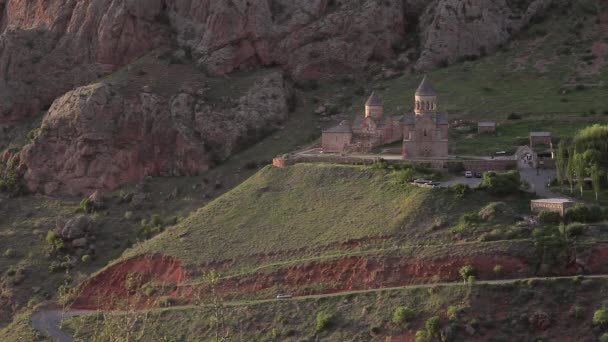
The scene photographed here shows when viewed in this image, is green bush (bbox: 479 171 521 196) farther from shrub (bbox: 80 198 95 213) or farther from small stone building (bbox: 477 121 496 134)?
shrub (bbox: 80 198 95 213)

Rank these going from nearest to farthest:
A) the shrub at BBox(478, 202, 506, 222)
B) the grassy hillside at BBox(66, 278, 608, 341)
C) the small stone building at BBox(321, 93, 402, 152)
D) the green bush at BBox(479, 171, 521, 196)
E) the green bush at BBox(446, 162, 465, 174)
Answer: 1. the grassy hillside at BBox(66, 278, 608, 341)
2. the shrub at BBox(478, 202, 506, 222)
3. the green bush at BBox(479, 171, 521, 196)
4. the green bush at BBox(446, 162, 465, 174)
5. the small stone building at BBox(321, 93, 402, 152)

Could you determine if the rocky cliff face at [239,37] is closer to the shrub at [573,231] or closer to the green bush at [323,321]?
the shrub at [573,231]

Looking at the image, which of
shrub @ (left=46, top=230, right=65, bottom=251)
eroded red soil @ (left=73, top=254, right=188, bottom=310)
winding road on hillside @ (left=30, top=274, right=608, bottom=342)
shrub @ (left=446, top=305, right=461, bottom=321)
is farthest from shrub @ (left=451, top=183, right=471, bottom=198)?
shrub @ (left=46, top=230, right=65, bottom=251)

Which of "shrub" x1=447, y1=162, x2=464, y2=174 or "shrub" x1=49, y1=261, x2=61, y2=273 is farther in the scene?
"shrub" x1=49, y1=261, x2=61, y2=273

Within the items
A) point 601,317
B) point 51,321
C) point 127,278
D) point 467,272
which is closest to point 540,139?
point 467,272

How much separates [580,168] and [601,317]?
14059 millimetres

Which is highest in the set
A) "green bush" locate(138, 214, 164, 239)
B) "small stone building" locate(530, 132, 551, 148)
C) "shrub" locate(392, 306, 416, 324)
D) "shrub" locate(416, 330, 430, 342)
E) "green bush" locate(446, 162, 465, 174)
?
"small stone building" locate(530, 132, 551, 148)

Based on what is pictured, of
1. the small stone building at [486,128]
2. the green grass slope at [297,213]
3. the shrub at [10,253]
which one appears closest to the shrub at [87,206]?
the shrub at [10,253]

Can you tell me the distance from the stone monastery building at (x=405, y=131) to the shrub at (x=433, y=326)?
19823 millimetres

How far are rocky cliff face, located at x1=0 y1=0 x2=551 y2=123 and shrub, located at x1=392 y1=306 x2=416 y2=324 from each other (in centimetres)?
4080

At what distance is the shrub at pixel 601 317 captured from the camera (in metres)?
63.7

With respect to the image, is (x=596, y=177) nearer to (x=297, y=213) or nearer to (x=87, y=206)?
(x=297, y=213)

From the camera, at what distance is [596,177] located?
246 ft

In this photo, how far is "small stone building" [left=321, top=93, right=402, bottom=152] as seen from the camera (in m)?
88.1
